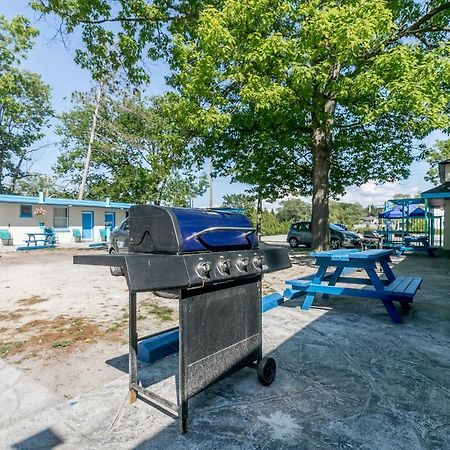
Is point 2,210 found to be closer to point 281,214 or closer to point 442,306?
point 442,306

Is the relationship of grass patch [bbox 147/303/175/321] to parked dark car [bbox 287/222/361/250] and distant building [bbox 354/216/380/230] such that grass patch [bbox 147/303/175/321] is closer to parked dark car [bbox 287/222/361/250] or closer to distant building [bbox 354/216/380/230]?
parked dark car [bbox 287/222/361/250]

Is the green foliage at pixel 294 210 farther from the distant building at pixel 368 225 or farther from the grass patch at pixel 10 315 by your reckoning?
the grass patch at pixel 10 315

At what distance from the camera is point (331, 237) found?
16594 millimetres

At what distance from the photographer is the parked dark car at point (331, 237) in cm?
1634

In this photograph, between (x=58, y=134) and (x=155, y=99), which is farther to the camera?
(x=58, y=134)

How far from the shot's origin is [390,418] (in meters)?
2.24

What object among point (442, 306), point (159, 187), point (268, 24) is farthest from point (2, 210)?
point (442, 306)

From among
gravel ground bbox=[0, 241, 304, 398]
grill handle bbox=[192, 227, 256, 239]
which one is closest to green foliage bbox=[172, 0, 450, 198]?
gravel ground bbox=[0, 241, 304, 398]

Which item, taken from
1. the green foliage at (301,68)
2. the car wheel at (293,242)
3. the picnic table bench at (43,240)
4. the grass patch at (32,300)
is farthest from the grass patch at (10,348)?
the car wheel at (293,242)

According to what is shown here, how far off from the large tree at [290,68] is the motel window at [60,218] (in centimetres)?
1413

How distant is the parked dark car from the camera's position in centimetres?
1634

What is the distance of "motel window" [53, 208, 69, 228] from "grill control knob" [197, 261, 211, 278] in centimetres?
2238

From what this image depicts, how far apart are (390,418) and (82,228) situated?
940 inches

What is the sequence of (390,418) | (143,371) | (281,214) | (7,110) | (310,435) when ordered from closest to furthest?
1. (310,435)
2. (390,418)
3. (143,371)
4. (7,110)
5. (281,214)
